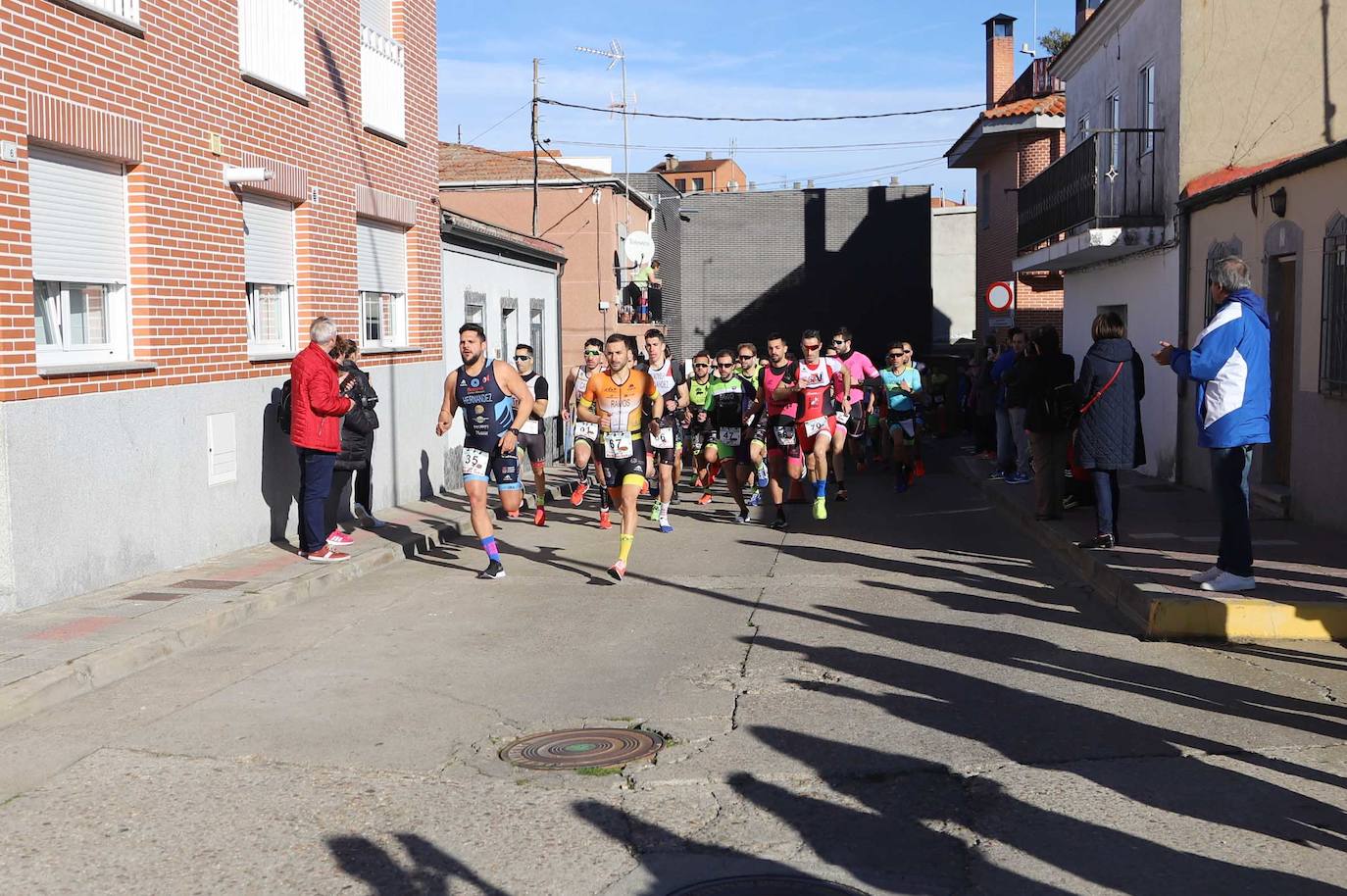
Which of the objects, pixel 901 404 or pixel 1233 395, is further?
pixel 901 404

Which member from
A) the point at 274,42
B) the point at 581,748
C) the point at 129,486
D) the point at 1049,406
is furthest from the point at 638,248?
the point at 581,748

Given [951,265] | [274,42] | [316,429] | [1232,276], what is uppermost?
[951,265]

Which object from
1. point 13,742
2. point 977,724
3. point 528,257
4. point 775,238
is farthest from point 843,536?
point 775,238

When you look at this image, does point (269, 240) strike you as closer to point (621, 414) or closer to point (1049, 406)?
point (621, 414)

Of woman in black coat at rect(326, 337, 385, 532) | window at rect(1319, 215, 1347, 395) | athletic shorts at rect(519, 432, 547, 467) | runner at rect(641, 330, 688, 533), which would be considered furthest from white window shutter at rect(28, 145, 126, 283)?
window at rect(1319, 215, 1347, 395)

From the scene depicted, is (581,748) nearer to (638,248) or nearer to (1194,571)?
(1194,571)

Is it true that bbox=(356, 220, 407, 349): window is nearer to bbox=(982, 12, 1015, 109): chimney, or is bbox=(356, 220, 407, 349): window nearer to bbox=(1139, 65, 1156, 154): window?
bbox=(1139, 65, 1156, 154): window

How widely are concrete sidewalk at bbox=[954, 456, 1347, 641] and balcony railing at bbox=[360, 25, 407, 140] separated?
825cm

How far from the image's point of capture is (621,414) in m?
11.0

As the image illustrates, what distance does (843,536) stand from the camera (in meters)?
12.9

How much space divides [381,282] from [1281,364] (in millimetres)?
9581

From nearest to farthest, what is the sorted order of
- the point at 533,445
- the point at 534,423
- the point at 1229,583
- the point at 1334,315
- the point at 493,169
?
the point at 1229,583
the point at 1334,315
the point at 534,423
the point at 533,445
the point at 493,169

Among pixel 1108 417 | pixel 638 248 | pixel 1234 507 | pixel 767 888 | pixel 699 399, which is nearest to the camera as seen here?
pixel 767 888

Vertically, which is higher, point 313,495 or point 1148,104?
point 1148,104
